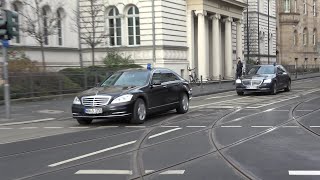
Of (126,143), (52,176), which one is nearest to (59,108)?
(126,143)

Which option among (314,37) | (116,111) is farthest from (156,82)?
(314,37)

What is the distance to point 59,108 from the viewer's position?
67.9 ft

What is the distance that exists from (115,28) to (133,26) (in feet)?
5.72

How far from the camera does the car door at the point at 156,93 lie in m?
15.4

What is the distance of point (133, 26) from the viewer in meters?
38.7

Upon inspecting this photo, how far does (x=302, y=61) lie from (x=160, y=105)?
63.7 meters

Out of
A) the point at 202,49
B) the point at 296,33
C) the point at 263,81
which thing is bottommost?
the point at 263,81

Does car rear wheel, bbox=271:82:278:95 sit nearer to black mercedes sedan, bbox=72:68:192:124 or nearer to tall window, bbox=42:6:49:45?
black mercedes sedan, bbox=72:68:192:124

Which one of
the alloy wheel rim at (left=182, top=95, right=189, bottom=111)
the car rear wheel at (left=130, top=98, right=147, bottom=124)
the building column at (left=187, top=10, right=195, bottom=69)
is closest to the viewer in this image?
the car rear wheel at (left=130, top=98, right=147, bottom=124)

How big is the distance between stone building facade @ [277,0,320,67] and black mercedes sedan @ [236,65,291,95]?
43758mm

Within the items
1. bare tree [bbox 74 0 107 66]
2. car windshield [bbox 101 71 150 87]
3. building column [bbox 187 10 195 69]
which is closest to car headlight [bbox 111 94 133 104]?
car windshield [bbox 101 71 150 87]

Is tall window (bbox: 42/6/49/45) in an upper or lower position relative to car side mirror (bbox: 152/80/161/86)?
upper

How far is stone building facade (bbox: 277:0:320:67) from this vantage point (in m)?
71.8

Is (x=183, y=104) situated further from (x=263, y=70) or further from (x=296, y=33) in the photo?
(x=296, y=33)
